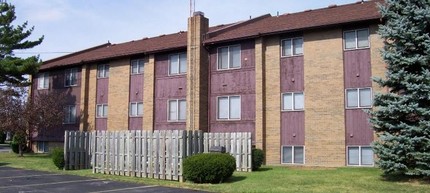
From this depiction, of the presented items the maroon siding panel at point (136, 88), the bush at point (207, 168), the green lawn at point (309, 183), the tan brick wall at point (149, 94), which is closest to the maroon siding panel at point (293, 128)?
the green lawn at point (309, 183)

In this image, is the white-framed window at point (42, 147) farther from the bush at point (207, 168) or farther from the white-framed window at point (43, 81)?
the bush at point (207, 168)

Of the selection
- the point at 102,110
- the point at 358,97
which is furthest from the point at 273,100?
the point at 102,110

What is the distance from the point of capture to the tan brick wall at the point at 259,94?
23.8m

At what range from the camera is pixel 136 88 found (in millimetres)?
30156

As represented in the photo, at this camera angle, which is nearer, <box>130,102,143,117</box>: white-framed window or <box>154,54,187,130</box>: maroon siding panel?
<box>154,54,187,130</box>: maroon siding panel

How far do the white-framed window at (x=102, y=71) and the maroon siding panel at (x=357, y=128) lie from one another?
57.5ft

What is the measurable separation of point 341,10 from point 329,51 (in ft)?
12.5

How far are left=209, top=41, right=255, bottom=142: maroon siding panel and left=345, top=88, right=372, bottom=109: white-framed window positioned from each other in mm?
5006

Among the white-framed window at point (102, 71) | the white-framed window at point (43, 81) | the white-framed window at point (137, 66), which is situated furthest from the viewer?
the white-framed window at point (43, 81)

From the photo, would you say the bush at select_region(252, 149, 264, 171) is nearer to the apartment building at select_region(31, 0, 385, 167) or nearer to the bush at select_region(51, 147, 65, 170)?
the apartment building at select_region(31, 0, 385, 167)

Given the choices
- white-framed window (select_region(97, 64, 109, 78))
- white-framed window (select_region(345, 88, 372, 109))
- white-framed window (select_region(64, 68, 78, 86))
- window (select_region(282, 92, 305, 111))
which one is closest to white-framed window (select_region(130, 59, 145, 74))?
white-framed window (select_region(97, 64, 109, 78))

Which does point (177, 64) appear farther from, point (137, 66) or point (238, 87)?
point (238, 87)

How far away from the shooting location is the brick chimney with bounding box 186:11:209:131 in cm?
2588

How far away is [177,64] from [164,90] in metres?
1.80
